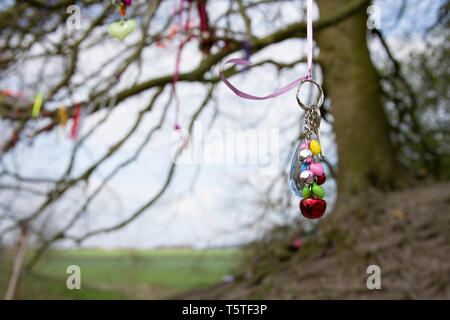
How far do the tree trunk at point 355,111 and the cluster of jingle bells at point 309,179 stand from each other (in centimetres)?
204

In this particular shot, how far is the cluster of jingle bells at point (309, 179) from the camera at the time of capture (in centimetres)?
102

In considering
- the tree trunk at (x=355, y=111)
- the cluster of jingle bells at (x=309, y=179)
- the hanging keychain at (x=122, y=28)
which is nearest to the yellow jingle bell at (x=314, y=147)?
the cluster of jingle bells at (x=309, y=179)

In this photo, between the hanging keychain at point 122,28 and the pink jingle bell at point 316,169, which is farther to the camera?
the hanging keychain at point 122,28

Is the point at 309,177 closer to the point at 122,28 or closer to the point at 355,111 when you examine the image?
the point at 122,28

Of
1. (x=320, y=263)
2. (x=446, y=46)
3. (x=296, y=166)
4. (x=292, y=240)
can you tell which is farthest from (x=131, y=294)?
(x=446, y=46)

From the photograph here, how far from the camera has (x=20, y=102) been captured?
9.18 ft

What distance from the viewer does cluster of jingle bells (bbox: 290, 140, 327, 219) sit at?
1.02 metres

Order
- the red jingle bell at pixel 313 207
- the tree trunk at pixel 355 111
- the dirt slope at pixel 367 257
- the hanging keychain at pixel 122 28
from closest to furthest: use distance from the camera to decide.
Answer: the red jingle bell at pixel 313 207 → the hanging keychain at pixel 122 28 → the dirt slope at pixel 367 257 → the tree trunk at pixel 355 111

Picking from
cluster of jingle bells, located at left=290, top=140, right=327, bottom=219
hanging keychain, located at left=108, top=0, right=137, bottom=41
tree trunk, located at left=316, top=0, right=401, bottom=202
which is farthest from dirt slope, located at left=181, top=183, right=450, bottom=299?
hanging keychain, located at left=108, top=0, right=137, bottom=41

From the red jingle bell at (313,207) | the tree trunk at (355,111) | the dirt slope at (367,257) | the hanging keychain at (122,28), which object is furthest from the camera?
the tree trunk at (355,111)

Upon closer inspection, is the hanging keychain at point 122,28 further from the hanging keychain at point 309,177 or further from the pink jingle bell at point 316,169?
the pink jingle bell at point 316,169
